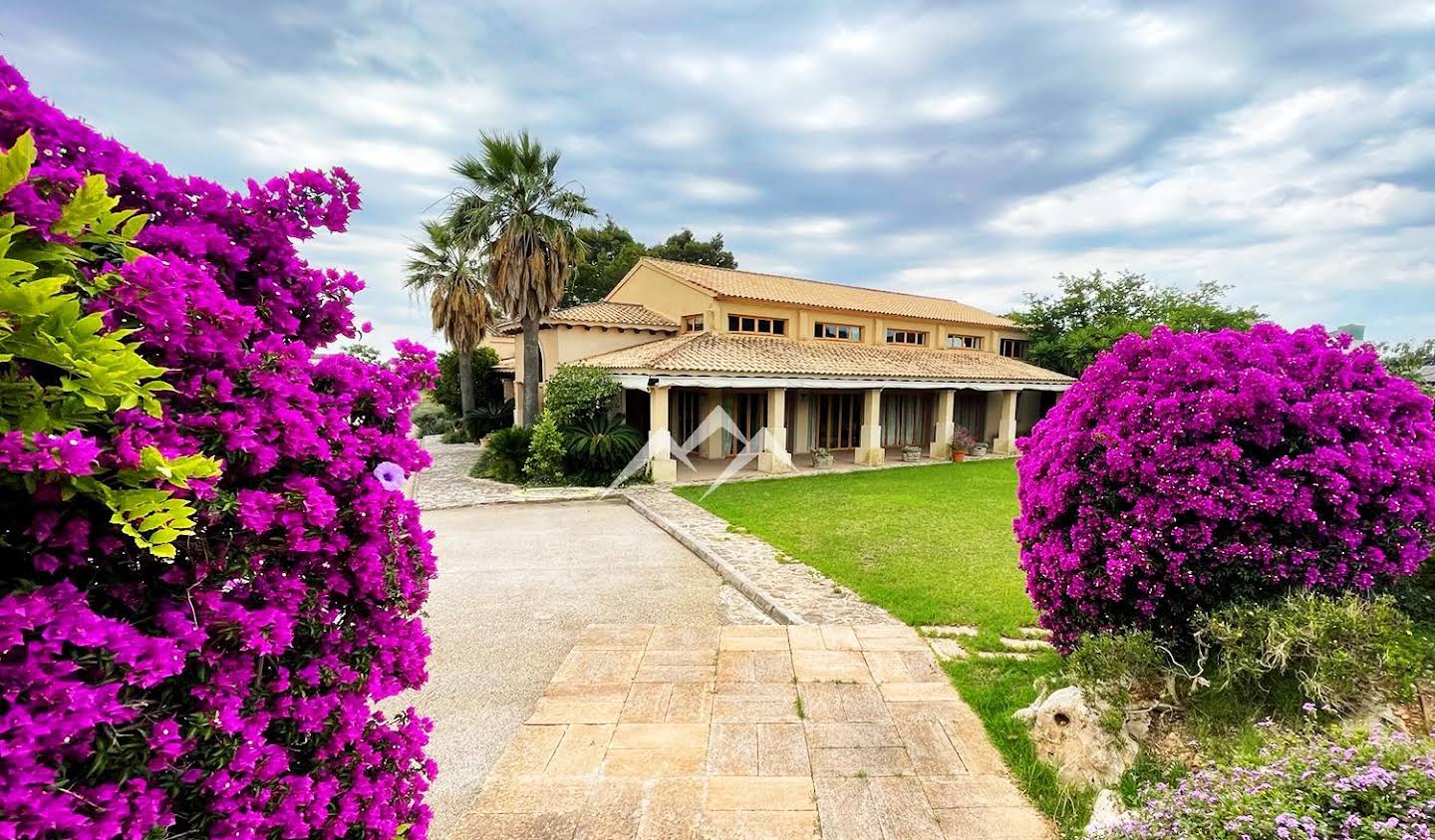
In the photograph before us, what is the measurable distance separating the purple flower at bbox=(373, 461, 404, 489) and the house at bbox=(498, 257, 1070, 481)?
1305cm

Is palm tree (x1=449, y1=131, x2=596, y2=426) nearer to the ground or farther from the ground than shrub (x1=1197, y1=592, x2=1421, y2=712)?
farther from the ground

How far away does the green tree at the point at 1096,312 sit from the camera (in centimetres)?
2747

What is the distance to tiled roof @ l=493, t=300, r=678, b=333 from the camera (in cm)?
1897

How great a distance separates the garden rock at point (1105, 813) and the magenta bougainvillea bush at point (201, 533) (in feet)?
10.5

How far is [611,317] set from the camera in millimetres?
20078

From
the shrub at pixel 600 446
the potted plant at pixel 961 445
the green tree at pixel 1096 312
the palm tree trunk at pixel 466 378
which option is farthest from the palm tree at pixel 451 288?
the green tree at pixel 1096 312

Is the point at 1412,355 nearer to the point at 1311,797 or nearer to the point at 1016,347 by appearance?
the point at 1016,347

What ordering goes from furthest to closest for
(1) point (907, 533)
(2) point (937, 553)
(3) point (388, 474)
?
1. (1) point (907, 533)
2. (2) point (937, 553)
3. (3) point (388, 474)

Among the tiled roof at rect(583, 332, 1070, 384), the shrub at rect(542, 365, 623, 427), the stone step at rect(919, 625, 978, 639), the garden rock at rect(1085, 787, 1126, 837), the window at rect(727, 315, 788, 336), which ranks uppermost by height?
the window at rect(727, 315, 788, 336)

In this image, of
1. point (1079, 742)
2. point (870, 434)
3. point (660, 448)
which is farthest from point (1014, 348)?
point (1079, 742)

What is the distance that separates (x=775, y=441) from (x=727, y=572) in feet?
32.0

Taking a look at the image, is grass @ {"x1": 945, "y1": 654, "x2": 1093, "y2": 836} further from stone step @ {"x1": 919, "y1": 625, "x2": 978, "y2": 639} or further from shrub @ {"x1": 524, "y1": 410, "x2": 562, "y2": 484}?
shrub @ {"x1": 524, "y1": 410, "x2": 562, "y2": 484}

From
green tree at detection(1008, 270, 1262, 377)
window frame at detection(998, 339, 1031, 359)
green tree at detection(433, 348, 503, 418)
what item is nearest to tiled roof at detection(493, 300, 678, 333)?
green tree at detection(433, 348, 503, 418)

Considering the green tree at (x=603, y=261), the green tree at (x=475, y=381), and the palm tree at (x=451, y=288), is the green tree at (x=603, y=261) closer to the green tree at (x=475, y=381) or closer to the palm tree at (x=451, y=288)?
the green tree at (x=475, y=381)
